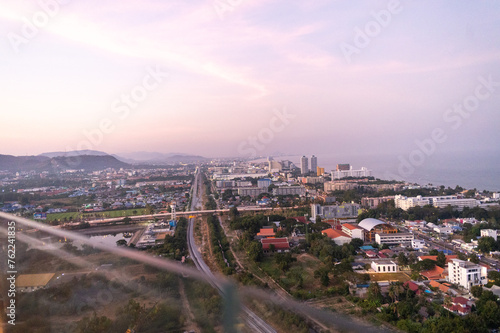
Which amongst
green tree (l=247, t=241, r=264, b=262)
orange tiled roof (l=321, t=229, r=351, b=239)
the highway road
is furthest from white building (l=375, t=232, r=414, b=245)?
the highway road

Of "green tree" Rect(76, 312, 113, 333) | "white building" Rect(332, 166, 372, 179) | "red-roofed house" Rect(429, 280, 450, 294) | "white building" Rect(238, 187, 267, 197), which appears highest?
"white building" Rect(332, 166, 372, 179)

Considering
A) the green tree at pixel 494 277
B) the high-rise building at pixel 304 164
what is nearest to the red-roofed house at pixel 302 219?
the green tree at pixel 494 277

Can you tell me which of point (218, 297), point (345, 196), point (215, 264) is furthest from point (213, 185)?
point (218, 297)

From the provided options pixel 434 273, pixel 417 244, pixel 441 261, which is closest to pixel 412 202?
pixel 417 244

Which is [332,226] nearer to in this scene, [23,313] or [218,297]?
[218,297]

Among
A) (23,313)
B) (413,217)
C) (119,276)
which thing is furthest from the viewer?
(413,217)

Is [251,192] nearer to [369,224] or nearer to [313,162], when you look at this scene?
[369,224]

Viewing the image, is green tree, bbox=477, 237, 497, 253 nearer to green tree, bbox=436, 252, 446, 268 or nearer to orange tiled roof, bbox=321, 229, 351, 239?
green tree, bbox=436, 252, 446, 268
